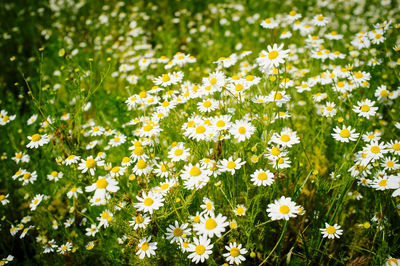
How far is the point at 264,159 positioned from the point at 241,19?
461 cm

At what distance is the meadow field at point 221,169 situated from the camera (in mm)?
1795

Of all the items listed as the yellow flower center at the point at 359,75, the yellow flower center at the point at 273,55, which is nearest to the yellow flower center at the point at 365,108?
the yellow flower center at the point at 359,75

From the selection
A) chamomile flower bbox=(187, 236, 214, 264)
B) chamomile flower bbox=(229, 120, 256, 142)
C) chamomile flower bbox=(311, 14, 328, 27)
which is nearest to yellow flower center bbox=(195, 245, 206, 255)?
chamomile flower bbox=(187, 236, 214, 264)

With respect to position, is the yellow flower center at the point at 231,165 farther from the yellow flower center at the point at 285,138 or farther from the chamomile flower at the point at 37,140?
the chamomile flower at the point at 37,140

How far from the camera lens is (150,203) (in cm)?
170

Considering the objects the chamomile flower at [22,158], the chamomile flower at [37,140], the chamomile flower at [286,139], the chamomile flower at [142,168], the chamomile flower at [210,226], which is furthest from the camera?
the chamomile flower at [22,158]

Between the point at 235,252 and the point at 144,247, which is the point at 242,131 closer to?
the point at 235,252

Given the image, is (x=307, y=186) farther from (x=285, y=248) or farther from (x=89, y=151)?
(x=89, y=151)

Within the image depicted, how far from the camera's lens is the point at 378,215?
5.93ft

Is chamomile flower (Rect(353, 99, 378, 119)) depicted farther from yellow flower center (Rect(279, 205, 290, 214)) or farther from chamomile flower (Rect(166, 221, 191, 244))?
chamomile flower (Rect(166, 221, 191, 244))

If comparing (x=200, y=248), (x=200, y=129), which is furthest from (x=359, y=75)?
(x=200, y=248)

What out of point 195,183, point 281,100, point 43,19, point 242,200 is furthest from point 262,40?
point 43,19

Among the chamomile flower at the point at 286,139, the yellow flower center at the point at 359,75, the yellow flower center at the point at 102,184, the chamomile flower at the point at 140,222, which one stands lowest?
the chamomile flower at the point at 140,222

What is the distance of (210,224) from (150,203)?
425mm
